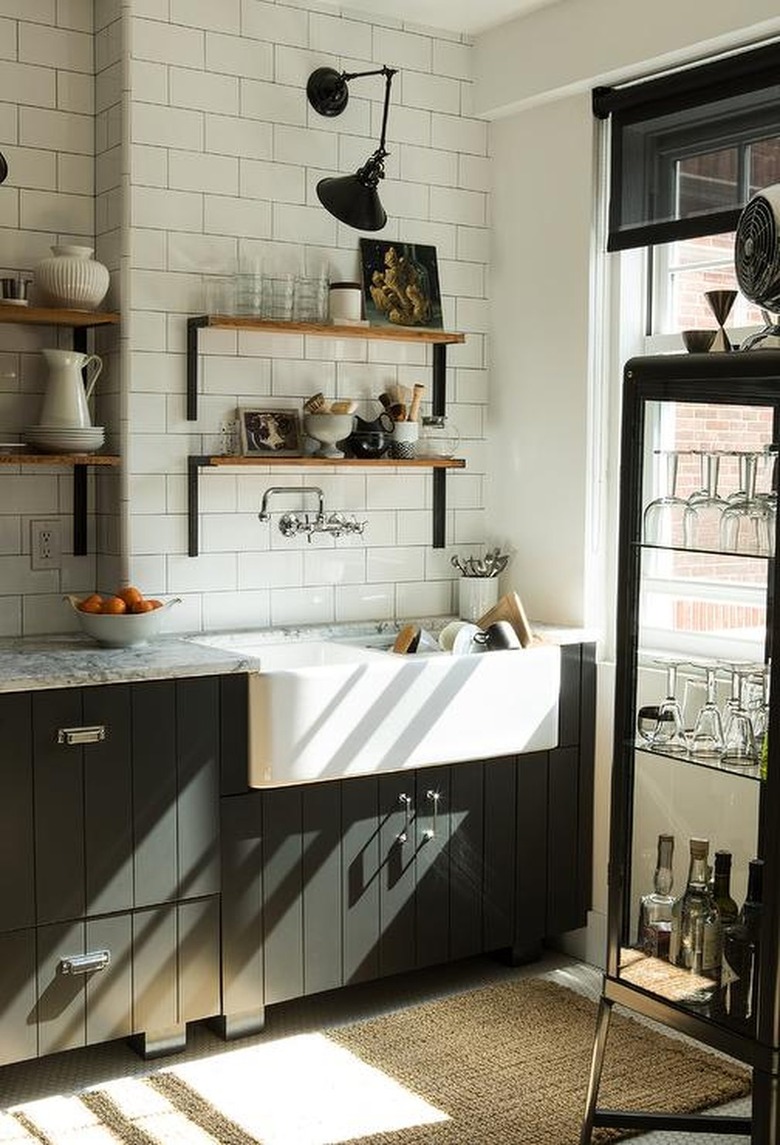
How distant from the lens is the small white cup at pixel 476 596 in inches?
178

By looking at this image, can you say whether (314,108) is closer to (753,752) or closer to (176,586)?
(176,586)

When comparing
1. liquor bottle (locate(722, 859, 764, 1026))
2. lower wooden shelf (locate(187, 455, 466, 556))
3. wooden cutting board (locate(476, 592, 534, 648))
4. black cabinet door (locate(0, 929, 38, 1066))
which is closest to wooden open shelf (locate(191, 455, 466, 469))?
lower wooden shelf (locate(187, 455, 466, 556))

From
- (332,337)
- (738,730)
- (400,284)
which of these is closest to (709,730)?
(738,730)

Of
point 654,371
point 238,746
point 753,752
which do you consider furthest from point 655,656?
point 238,746

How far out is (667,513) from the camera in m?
3.00

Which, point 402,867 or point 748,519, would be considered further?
point 402,867

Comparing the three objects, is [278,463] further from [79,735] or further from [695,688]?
[695,688]

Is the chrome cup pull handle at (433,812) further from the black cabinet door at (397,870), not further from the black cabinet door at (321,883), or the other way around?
the black cabinet door at (321,883)

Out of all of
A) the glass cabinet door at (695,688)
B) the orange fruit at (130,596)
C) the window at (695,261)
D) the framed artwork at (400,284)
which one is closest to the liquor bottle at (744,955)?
the glass cabinet door at (695,688)

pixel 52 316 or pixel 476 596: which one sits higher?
pixel 52 316

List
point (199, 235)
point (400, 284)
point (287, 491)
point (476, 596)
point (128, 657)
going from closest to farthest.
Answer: point (128, 657) < point (199, 235) < point (287, 491) < point (400, 284) < point (476, 596)

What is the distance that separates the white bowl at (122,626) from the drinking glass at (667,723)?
1.30 m

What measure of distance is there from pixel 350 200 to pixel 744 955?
92.2 inches

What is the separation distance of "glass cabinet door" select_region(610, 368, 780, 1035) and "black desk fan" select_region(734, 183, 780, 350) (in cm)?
16
